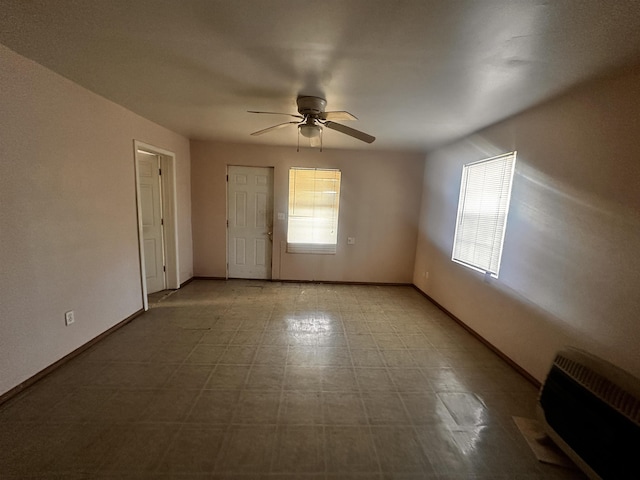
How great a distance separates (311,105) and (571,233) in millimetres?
2289

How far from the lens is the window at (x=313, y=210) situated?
455 cm

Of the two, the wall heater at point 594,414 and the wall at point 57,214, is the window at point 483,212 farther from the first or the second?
the wall at point 57,214

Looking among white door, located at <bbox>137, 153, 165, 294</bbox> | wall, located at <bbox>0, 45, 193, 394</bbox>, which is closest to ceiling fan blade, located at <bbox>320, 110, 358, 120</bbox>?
wall, located at <bbox>0, 45, 193, 394</bbox>

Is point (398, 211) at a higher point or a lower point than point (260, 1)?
lower

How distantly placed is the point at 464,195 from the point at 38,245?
14.2ft

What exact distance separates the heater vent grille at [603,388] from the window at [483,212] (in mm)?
1282

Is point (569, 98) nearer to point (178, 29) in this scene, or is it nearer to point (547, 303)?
point (547, 303)

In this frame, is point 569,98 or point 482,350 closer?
point 569,98

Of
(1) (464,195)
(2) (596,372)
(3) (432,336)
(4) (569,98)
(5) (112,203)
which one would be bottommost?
(3) (432,336)

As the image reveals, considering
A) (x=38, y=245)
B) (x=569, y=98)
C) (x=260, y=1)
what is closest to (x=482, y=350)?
(x=569, y=98)

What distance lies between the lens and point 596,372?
143cm

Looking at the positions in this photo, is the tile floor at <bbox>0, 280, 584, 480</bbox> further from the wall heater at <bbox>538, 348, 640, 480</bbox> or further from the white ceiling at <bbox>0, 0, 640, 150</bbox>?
the white ceiling at <bbox>0, 0, 640, 150</bbox>

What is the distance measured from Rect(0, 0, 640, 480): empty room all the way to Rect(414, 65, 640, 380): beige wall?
15 mm

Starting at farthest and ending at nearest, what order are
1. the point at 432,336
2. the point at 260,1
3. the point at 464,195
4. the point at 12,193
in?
the point at 464,195 < the point at 432,336 < the point at 12,193 < the point at 260,1
